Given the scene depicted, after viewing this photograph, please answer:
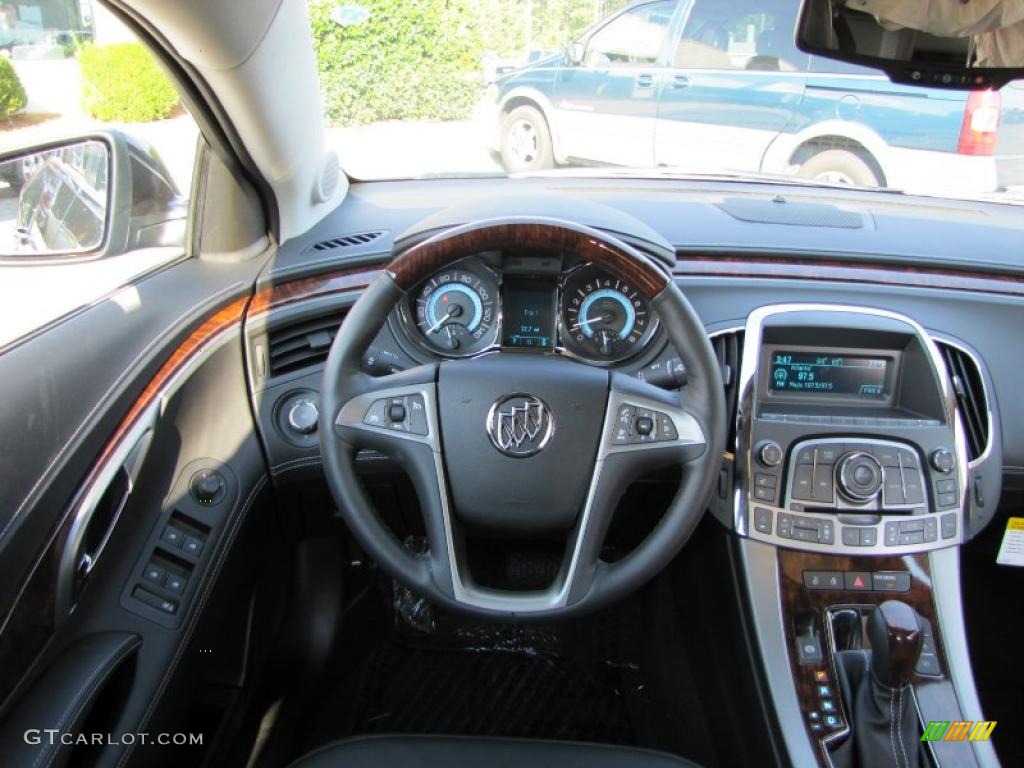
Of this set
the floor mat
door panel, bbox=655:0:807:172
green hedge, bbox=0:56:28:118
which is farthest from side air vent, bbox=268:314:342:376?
door panel, bbox=655:0:807:172

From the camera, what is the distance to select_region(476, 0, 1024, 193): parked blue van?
3.91m

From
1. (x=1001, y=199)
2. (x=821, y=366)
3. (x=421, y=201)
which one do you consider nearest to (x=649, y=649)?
(x=821, y=366)

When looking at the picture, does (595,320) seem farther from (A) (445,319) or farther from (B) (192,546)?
(B) (192,546)

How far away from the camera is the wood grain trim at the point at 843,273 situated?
94.0 inches

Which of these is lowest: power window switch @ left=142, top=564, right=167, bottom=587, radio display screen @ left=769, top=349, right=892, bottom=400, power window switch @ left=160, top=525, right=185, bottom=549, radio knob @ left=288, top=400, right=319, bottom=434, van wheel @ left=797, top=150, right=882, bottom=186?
power window switch @ left=142, top=564, right=167, bottom=587

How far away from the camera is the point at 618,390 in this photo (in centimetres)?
186

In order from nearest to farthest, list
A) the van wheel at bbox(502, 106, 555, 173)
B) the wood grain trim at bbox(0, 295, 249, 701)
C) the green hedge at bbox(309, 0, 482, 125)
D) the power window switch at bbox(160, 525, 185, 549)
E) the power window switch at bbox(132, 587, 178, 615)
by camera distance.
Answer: the wood grain trim at bbox(0, 295, 249, 701) < the power window switch at bbox(132, 587, 178, 615) < the power window switch at bbox(160, 525, 185, 549) < the green hedge at bbox(309, 0, 482, 125) < the van wheel at bbox(502, 106, 555, 173)

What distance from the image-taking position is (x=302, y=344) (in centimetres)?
231

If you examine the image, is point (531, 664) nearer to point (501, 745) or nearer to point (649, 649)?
point (649, 649)

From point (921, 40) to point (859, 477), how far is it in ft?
3.19

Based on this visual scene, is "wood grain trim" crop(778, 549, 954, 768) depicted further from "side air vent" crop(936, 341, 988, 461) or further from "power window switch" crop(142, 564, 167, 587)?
"power window switch" crop(142, 564, 167, 587)

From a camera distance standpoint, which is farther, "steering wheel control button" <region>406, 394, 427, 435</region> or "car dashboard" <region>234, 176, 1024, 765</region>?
"car dashboard" <region>234, 176, 1024, 765</region>

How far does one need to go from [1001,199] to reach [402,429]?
2.35 meters

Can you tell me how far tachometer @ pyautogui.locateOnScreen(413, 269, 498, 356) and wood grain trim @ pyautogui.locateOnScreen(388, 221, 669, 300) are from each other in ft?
1.09
